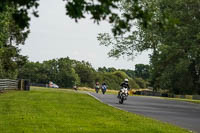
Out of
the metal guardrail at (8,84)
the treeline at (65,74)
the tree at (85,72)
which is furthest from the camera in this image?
the tree at (85,72)

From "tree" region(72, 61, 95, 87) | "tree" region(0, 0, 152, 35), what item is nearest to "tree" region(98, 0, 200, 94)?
"tree" region(0, 0, 152, 35)

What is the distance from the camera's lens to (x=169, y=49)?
107 ft

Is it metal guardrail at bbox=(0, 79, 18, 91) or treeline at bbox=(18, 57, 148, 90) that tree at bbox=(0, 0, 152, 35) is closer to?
metal guardrail at bbox=(0, 79, 18, 91)

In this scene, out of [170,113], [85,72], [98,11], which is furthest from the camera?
[85,72]

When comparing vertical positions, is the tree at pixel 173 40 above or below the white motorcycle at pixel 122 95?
above

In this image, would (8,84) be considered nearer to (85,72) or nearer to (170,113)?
(170,113)

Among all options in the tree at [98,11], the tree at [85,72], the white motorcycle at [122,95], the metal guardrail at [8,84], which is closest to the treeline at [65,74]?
the tree at [85,72]

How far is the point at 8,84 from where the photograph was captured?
132 ft

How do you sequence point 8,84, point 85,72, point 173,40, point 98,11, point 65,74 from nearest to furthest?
point 98,11, point 173,40, point 8,84, point 65,74, point 85,72

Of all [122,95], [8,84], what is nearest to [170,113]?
[122,95]

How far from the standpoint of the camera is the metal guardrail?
37.1 meters

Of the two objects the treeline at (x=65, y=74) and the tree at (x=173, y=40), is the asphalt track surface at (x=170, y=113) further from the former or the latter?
the treeline at (x=65, y=74)

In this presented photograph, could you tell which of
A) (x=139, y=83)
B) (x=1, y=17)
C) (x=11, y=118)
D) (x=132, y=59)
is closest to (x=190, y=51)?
(x=132, y=59)

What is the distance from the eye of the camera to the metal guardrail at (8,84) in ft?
122
